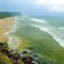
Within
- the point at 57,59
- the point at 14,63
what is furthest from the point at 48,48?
the point at 14,63

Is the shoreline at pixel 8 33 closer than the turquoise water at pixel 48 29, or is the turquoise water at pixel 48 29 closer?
the shoreline at pixel 8 33

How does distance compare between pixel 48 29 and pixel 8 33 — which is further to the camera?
pixel 48 29

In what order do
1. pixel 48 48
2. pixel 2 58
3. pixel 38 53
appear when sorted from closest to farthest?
pixel 2 58
pixel 38 53
pixel 48 48

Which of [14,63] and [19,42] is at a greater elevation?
[19,42]

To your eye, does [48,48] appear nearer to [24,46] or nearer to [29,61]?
[24,46]

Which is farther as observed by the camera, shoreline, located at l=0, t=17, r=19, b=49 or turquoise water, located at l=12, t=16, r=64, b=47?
turquoise water, located at l=12, t=16, r=64, b=47

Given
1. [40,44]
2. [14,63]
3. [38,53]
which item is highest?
[40,44]

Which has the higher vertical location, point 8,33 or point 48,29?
point 48,29

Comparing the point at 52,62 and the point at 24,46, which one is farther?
the point at 24,46

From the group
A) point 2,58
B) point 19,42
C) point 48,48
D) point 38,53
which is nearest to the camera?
point 2,58
